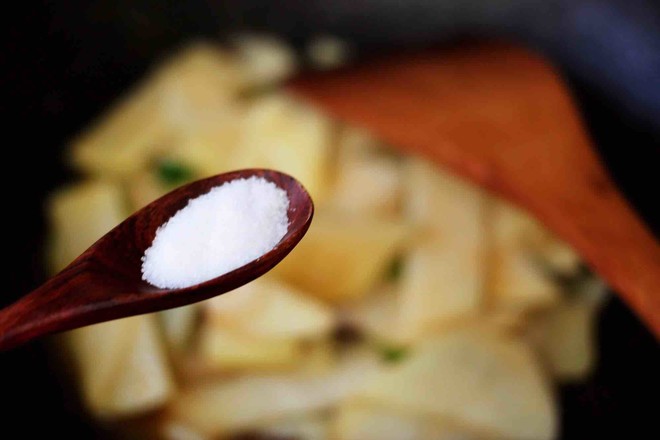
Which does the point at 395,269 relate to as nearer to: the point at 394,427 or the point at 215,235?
the point at 394,427

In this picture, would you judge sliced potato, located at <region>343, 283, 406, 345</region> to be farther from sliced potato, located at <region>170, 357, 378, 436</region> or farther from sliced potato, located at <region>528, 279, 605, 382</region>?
sliced potato, located at <region>528, 279, 605, 382</region>

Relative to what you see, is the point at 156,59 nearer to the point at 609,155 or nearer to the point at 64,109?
the point at 64,109

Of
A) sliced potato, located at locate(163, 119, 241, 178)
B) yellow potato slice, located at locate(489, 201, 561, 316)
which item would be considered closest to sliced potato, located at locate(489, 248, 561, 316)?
yellow potato slice, located at locate(489, 201, 561, 316)

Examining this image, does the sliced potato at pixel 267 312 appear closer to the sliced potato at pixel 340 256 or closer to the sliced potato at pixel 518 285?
the sliced potato at pixel 340 256

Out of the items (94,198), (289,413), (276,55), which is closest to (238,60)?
(276,55)

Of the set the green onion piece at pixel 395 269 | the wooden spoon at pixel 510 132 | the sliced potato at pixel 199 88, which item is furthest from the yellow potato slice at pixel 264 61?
the green onion piece at pixel 395 269

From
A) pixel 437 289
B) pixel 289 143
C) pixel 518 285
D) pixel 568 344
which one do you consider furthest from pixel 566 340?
pixel 289 143
